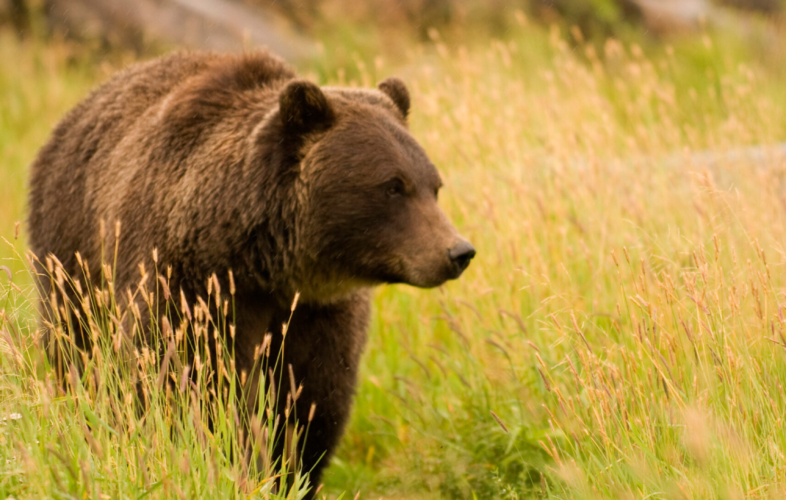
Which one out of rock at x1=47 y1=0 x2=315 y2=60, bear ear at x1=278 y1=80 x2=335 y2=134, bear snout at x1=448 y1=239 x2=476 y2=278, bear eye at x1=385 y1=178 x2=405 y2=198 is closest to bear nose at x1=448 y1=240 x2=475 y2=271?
bear snout at x1=448 y1=239 x2=476 y2=278

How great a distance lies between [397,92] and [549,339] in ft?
5.19

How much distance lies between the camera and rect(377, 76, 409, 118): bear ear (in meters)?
4.52

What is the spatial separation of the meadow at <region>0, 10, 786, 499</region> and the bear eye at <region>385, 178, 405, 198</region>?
793 mm

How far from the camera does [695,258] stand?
10.7 ft

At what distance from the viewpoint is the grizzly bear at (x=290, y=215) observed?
3.81 metres

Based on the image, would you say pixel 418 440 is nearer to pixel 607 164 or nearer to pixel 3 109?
pixel 607 164

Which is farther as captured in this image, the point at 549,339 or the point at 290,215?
the point at 549,339

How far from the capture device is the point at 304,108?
152 inches

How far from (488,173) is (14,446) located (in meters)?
4.45

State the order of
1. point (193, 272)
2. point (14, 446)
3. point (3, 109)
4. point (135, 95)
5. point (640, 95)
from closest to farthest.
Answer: point (14, 446) → point (193, 272) → point (135, 95) → point (640, 95) → point (3, 109)

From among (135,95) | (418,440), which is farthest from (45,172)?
(418,440)

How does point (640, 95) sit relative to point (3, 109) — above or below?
above

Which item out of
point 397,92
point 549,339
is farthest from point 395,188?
point 549,339

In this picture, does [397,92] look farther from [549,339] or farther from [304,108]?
[549,339]
